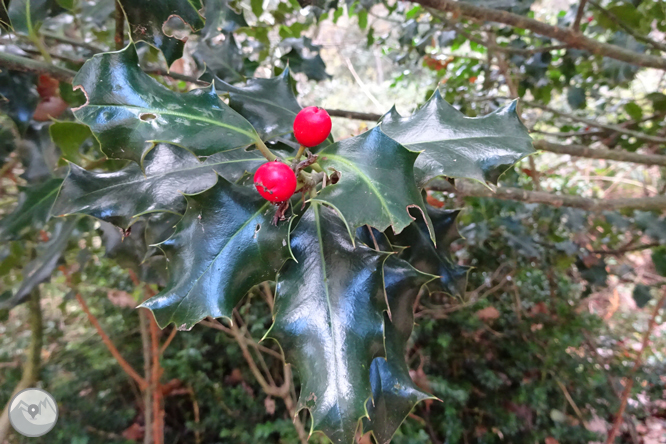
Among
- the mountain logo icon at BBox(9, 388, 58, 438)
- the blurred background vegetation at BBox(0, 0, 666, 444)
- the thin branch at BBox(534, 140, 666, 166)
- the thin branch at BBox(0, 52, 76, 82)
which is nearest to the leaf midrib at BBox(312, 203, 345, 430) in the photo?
the blurred background vegetation at BBox(0, 0, 666, 444)

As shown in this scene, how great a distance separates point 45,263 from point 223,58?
694mm

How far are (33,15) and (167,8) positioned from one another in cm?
43

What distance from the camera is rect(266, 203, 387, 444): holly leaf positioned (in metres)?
0.42

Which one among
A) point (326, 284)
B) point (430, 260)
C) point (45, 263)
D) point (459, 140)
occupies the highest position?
point (459, 140)

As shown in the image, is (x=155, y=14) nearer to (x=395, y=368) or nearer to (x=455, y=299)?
(x=395, y=368)

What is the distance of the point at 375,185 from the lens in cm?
41

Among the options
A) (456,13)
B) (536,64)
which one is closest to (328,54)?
(536,64)

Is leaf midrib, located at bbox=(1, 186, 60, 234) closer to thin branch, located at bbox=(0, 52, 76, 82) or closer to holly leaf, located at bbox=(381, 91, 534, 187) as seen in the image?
thin branch, located at bbox=(0, 52, 76, 82)

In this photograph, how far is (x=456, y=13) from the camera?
3.26 ft

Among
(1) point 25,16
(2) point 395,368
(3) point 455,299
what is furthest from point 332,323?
(3) point 455,299

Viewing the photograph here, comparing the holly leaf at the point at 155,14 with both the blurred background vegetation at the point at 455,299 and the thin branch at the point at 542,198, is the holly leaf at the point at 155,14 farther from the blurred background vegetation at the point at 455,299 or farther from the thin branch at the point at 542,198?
the thin branch at the point at 542,198

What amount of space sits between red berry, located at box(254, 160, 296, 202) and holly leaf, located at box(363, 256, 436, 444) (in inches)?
8.6

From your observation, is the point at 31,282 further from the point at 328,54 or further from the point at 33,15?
the point at 328,54

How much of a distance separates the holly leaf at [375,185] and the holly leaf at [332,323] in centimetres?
11
